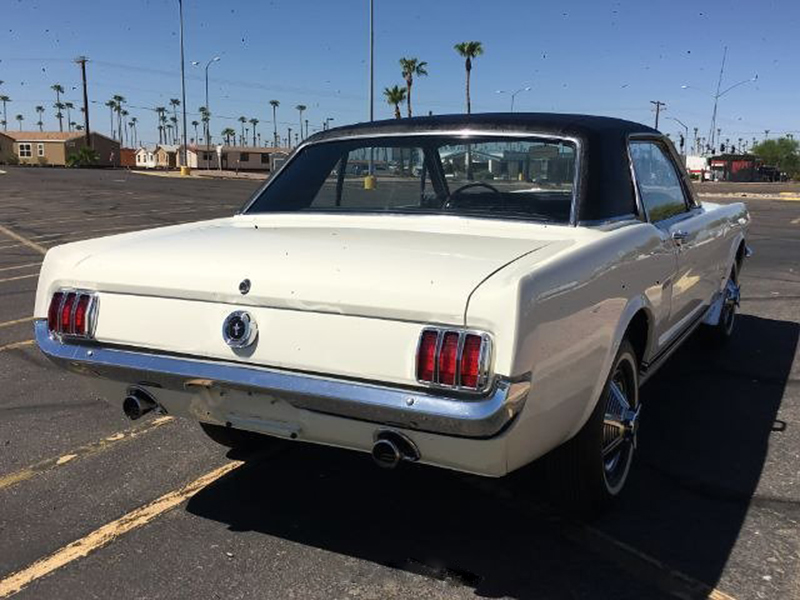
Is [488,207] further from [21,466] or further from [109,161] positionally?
[109,161]

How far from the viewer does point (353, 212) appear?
12.0ft

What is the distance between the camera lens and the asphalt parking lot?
2.62 meters

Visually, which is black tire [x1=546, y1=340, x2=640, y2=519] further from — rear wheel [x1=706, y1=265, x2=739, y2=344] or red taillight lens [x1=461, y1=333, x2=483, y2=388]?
rear wheel [x1=706, y1=265, x2=739, y2=344]

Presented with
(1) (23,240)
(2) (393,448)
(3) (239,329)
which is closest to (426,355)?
(2) (393,448)

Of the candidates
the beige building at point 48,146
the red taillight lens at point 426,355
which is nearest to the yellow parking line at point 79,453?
the red taillight lens at point 426,355

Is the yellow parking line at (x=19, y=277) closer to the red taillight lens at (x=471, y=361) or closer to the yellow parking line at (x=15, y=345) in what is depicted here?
the yellow parking line at (x=15, y=345)

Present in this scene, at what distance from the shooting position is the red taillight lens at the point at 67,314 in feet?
9.32

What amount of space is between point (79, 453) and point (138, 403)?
3.89 feet

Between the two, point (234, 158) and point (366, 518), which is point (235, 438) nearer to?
point (366, 518)

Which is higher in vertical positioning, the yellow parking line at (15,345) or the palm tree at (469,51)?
the palm tree at (469,51)

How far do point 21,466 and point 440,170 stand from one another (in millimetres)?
2484

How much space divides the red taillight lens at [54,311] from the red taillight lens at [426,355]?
4.93ft

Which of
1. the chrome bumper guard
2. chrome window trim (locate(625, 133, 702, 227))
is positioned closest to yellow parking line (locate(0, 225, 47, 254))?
the chrome bumper guard

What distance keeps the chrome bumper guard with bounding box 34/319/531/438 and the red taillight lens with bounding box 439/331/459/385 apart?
6cm
